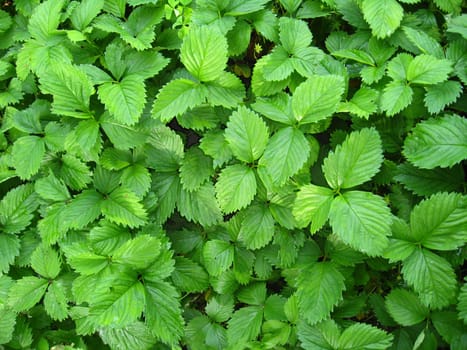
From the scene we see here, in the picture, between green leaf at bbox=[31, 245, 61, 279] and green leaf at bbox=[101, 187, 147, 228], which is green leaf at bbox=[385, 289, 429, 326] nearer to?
green leaf at bbox=[101, 187, 147, 228]

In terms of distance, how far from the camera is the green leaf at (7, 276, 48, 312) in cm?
171

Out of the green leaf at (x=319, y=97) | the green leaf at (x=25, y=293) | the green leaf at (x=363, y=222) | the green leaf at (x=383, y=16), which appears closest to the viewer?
the green leaf at (x=363, y=222)

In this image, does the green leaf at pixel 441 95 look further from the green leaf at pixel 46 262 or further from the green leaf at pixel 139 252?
the green leaf at pixel 46 262

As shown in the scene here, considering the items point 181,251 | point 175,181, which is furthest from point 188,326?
point 175,181

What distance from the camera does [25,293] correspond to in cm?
172

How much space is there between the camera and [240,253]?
1624 mm

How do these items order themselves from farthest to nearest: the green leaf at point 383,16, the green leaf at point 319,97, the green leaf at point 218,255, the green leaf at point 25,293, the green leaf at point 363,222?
the green leaf at point 25,293
the green leaf at point 218,255
the green leaf at point 383,16
the green leaf at point 319,97
the green leaf at point 363,222

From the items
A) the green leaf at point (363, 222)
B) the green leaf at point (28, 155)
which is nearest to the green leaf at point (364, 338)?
the green leaf at point (363, 222)

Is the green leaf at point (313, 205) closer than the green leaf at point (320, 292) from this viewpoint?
Yes

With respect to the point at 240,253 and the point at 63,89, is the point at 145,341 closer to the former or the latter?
the point at 240,253

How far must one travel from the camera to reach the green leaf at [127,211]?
155cm

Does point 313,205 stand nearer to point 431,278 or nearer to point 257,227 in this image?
point 257,227

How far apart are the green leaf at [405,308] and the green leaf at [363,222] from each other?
28 cm

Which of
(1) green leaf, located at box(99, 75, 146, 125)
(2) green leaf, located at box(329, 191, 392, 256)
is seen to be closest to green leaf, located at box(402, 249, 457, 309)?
(2) green leaf, located at box(329, 191, 392, 256)
